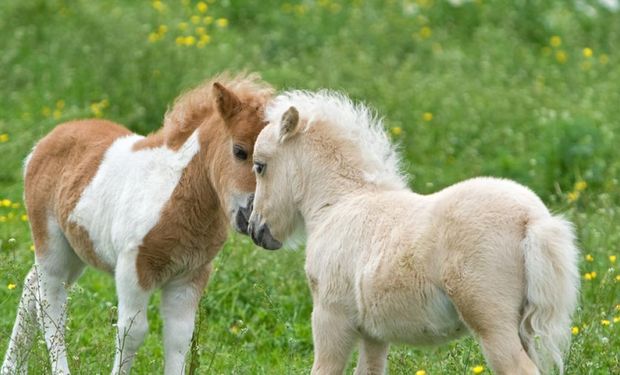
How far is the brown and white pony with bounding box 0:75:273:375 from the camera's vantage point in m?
5.95

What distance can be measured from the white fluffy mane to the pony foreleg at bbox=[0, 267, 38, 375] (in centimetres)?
157

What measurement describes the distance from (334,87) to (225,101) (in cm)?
490

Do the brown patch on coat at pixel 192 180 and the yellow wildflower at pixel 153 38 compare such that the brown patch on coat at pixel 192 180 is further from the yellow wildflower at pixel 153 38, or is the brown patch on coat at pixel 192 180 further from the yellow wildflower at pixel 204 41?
the yellow wildflower at pixel 204 41

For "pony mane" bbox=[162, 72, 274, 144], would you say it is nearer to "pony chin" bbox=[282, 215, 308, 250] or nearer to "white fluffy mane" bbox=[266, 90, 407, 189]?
"white fluffy mane" bbox=[266, 90, 407, 189]

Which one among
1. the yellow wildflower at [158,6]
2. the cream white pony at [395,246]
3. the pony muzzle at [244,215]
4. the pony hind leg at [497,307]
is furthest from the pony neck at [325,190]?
the yellow wildflower at [158,6]

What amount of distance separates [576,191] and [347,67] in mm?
3025

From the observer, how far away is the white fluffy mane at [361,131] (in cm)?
535

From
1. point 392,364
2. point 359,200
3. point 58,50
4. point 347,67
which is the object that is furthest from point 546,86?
point 359,200

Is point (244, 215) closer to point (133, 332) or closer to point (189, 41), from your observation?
point (133, 332)

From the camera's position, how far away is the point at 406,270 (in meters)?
4.69

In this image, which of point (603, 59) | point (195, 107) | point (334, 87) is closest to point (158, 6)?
point (334, 87)

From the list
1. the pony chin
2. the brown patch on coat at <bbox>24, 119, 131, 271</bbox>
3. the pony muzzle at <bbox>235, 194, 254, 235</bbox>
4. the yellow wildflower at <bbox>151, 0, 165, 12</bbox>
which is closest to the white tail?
the pony chin

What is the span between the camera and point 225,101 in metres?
5.97

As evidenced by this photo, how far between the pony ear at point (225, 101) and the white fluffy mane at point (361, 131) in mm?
479
